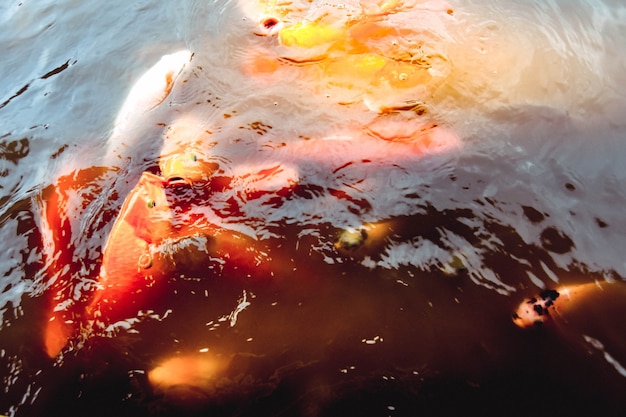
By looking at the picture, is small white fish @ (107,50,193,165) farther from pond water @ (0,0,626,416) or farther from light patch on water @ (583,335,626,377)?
light patch on water @ (583,335,626,377)

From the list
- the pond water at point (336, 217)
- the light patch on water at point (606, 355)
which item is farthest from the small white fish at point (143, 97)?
the light patch on water at point (606, 355)

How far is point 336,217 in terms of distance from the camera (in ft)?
7.45

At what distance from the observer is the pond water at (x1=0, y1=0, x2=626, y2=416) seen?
1820 millimetres

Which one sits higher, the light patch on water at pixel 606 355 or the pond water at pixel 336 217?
the pond water at pixel 336 217

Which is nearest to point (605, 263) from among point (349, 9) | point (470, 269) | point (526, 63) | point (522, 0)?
point (470, 269)

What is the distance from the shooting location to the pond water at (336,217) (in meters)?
1.82

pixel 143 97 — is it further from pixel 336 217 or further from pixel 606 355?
pixel 606 355

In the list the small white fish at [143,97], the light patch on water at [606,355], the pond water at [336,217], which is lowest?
the light patch on water at [606,355]

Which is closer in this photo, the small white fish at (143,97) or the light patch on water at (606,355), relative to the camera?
the light patch on water at (606,355)

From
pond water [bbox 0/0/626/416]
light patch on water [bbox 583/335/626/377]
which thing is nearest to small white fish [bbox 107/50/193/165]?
pond water [bbox 0/0/626/416]

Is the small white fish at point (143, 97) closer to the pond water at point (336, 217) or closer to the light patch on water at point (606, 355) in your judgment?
the pond water at point (336, 217)

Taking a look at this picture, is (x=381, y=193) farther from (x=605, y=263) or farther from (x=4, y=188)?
(x=4, y=188)

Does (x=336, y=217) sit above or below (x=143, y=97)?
below

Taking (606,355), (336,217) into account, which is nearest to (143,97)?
(336,217)
